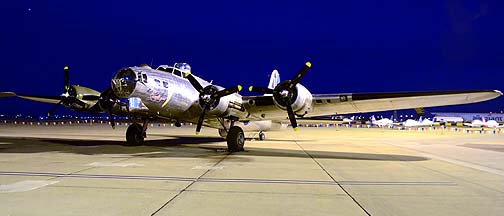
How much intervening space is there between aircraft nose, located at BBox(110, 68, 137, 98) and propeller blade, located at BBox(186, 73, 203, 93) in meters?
2.82

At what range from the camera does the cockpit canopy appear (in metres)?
17.5

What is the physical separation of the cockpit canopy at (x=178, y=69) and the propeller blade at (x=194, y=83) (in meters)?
0.48

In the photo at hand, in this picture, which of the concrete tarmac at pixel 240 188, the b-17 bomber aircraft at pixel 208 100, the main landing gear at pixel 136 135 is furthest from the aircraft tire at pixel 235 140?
the main landing gear at pixel 136 135

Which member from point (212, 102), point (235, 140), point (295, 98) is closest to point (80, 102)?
point (212, 102)

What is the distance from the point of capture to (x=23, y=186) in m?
8.37

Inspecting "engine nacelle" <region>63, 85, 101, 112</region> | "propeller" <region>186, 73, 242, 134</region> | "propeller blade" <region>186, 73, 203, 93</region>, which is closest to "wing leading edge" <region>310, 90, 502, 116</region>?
"propeller" <region>186, 73, 242, 134</region>

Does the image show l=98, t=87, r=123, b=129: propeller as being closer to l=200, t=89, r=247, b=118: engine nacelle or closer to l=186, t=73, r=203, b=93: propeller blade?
l=186, t=73, r=203, b=93: propeller blade

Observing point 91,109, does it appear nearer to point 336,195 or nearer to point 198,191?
point 198,191

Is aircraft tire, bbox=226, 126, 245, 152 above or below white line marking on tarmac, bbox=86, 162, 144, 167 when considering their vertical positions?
above

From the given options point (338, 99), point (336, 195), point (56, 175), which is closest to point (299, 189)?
point (336, 195)

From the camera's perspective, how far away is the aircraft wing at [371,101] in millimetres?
15172

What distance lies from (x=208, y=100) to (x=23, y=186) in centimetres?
997

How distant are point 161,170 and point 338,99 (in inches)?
344

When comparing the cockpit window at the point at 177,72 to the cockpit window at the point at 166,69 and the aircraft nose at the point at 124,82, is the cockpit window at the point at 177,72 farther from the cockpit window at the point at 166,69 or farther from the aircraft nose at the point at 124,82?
the aircraft nose at the point at 124,82
